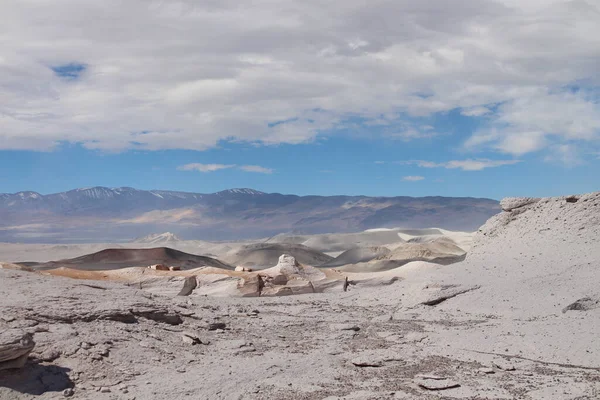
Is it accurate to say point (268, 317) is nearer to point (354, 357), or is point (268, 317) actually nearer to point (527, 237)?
point (354, 357)

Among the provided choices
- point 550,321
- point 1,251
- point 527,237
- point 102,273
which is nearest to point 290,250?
point 1,251

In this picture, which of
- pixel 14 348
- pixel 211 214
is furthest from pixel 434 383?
pixel 211 214

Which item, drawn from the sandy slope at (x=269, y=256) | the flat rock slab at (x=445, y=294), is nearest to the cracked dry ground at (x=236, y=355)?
the flat rock slab at (x=445, y=294)

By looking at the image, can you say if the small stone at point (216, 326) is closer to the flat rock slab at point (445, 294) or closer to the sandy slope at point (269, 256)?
the flat rock slab at point (445, 294)

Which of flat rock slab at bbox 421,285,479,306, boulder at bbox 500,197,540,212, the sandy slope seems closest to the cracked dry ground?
flat rock slab at bbox 421,285,479,306

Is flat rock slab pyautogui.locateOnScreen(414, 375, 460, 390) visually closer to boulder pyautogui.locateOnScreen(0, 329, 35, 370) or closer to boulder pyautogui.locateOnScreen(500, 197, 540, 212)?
boulder pyautogui.locateOnScreen(0, 329, 35, 370)

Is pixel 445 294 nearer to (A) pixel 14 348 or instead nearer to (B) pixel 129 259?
(A) pixel 14 348
